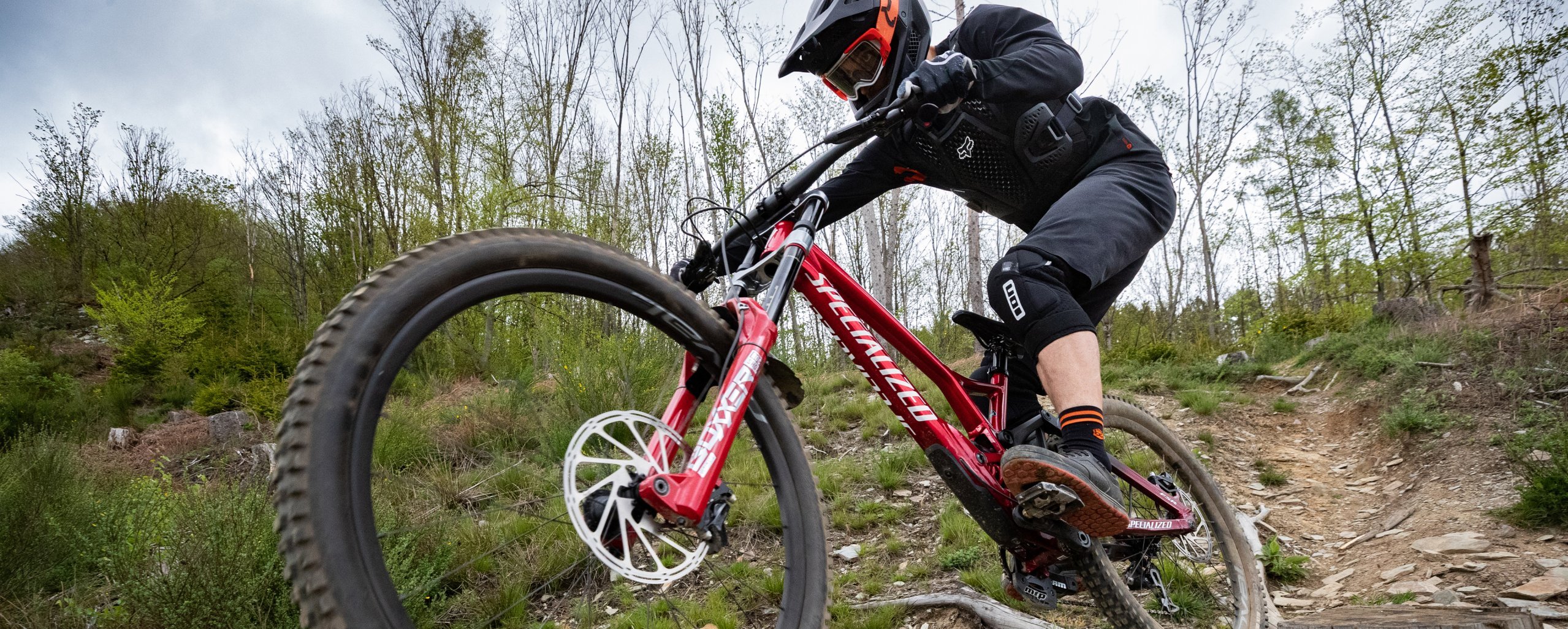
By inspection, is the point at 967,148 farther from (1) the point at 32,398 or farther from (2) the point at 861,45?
(1) the point at 32,398

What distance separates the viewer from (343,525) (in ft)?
2.61

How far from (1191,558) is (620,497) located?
9.13ft

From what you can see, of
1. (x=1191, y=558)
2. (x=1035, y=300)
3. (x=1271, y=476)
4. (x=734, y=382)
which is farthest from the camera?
(x=1271, y=476)

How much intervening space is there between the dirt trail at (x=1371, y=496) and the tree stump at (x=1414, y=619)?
393 mm

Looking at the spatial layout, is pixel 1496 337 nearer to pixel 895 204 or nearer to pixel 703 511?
pixel 703 511

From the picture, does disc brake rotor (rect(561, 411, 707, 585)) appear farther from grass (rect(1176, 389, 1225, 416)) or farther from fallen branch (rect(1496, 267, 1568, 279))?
fallen branch (rect(1496, 267, 1568, 279))

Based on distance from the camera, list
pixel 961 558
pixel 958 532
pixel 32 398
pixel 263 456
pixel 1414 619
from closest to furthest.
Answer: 1. pixel 1414 619
2. pixel 961 558
3. pixel 958 532
4. pixel 263 456
5. pixel 32 398

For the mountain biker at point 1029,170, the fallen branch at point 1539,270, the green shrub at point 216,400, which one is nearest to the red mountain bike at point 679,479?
the mountain biker at point 1029,170

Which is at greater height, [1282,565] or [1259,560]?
[1259,560]

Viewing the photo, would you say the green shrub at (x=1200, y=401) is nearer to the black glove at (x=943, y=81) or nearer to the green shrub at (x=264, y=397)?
the black glove at (x=943, y=81)

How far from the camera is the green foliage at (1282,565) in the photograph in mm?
3148

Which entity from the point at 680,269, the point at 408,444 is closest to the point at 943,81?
the point at 680,269

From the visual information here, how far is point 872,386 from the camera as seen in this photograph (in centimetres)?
192

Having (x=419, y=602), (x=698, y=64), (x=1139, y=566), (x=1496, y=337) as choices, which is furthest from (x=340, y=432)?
(x=698, y=64)
